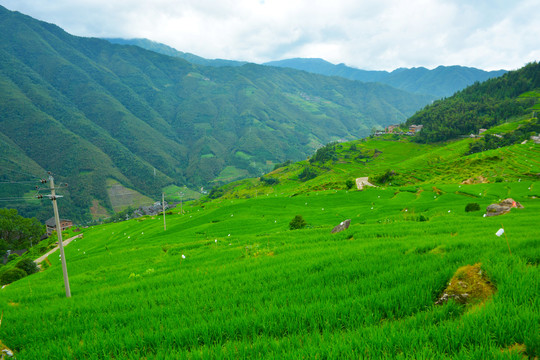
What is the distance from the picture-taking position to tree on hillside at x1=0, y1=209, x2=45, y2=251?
91.9 m

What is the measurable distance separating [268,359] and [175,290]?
584 centimetres

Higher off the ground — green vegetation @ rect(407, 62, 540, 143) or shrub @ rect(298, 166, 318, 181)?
green vegetation @ rect(407, 62, 540, 143)

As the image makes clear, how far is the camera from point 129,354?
4926 mm

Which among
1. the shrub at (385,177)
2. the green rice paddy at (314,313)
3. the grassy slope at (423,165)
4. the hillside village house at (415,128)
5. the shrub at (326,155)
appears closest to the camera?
the green rice paddy at (314,313)

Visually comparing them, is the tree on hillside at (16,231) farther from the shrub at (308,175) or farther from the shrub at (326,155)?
the shrub at (326,155)

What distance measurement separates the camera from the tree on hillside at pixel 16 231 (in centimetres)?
9188

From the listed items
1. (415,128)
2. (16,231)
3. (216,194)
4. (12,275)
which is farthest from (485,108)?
(16,231)

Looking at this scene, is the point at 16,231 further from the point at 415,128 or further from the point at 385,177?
the point at 415,128

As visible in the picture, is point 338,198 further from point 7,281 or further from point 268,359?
point 7,281

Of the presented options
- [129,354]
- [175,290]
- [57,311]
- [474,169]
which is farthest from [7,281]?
[474,169]

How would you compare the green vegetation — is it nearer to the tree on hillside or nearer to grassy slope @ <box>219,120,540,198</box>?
grassy slope @ <box>219,120,540,198</box>


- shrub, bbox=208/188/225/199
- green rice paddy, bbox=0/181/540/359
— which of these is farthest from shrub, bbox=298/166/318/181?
green rice paddy, bbox=0/181/540/359

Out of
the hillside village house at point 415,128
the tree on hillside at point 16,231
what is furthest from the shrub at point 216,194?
the hillside village house at point 415,128

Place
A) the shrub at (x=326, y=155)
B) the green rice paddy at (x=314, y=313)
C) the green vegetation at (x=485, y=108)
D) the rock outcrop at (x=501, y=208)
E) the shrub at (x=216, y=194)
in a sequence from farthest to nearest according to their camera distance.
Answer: the shrub at (x=216, y=194) < the shrub at (x=326, y=155) < the green vegetation at (x=485, y=108) < the rock outcrop at (x=501, y=208) < the green rice paddy at (x=314, y=313)
